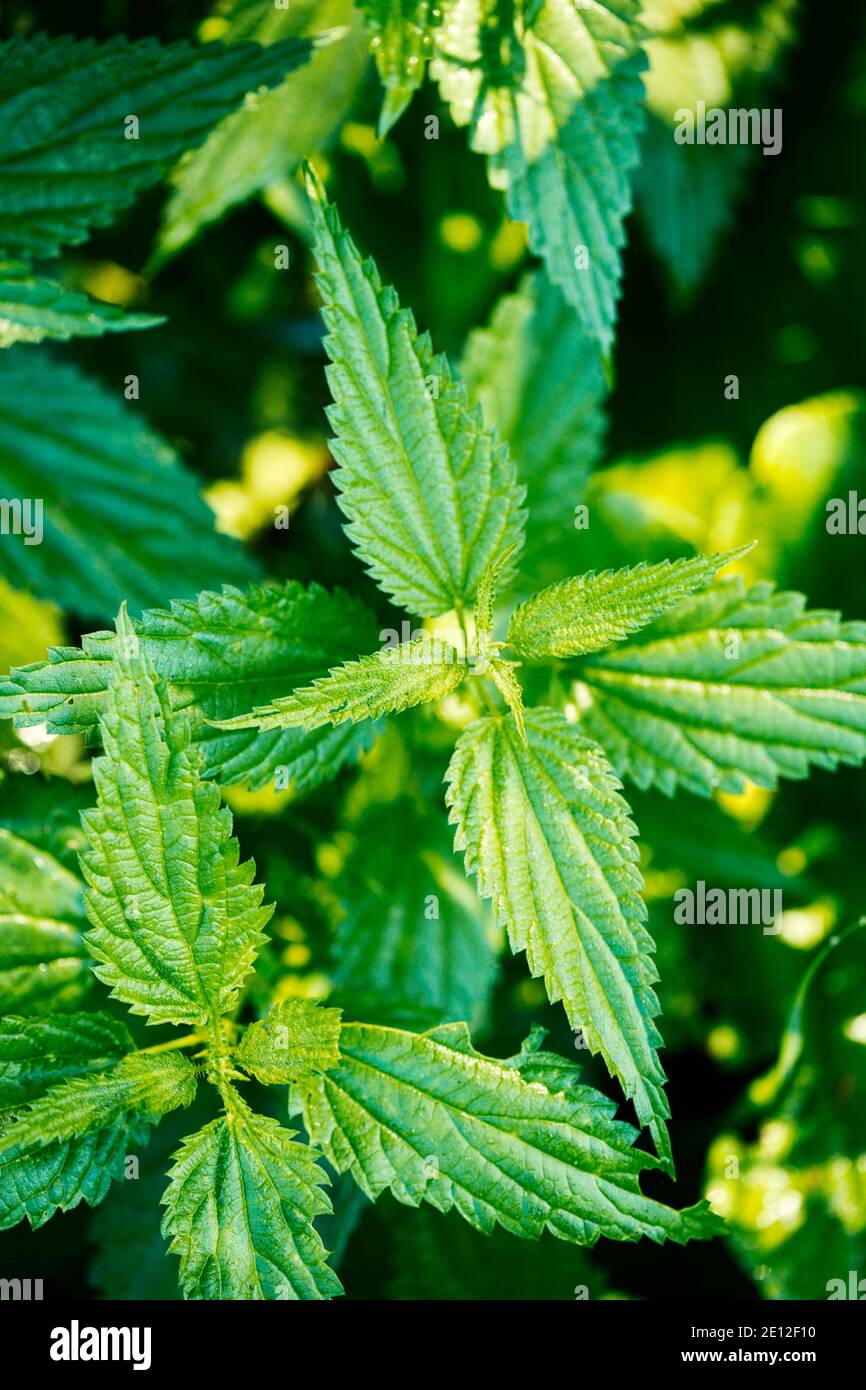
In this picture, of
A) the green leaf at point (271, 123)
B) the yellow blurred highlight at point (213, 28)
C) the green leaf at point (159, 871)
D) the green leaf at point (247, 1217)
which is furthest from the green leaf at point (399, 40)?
the green leaf at point (247, 1217)

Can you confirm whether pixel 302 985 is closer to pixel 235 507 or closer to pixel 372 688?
pixel 372 688

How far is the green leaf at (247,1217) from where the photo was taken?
3.88 ft

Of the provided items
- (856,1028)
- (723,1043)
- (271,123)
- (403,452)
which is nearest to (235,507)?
(271,123)

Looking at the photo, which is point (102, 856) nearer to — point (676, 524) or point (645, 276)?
point (676, 524)

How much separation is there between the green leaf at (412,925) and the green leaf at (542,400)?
45 cm

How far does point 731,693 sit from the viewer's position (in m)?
1.49

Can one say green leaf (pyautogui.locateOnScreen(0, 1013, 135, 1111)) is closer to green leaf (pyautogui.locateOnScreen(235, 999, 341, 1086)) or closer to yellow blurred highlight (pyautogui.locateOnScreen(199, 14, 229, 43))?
green leaf (pyautogui.locateOnScreen(235, 999, 341, 1086))

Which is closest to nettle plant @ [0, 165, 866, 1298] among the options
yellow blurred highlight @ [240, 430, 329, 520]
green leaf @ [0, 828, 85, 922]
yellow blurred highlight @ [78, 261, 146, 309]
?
green leaf @ [0, 828, 85, 922]

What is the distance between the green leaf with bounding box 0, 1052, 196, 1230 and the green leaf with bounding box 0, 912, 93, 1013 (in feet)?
0.60

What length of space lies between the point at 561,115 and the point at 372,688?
0.85 metres

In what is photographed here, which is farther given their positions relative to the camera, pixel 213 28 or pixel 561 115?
pixel 213 28

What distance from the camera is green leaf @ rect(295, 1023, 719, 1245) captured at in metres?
1.17

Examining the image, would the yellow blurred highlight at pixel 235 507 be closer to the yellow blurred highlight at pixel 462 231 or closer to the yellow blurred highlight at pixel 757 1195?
the yellow blurred highlight at pixel 462 231
